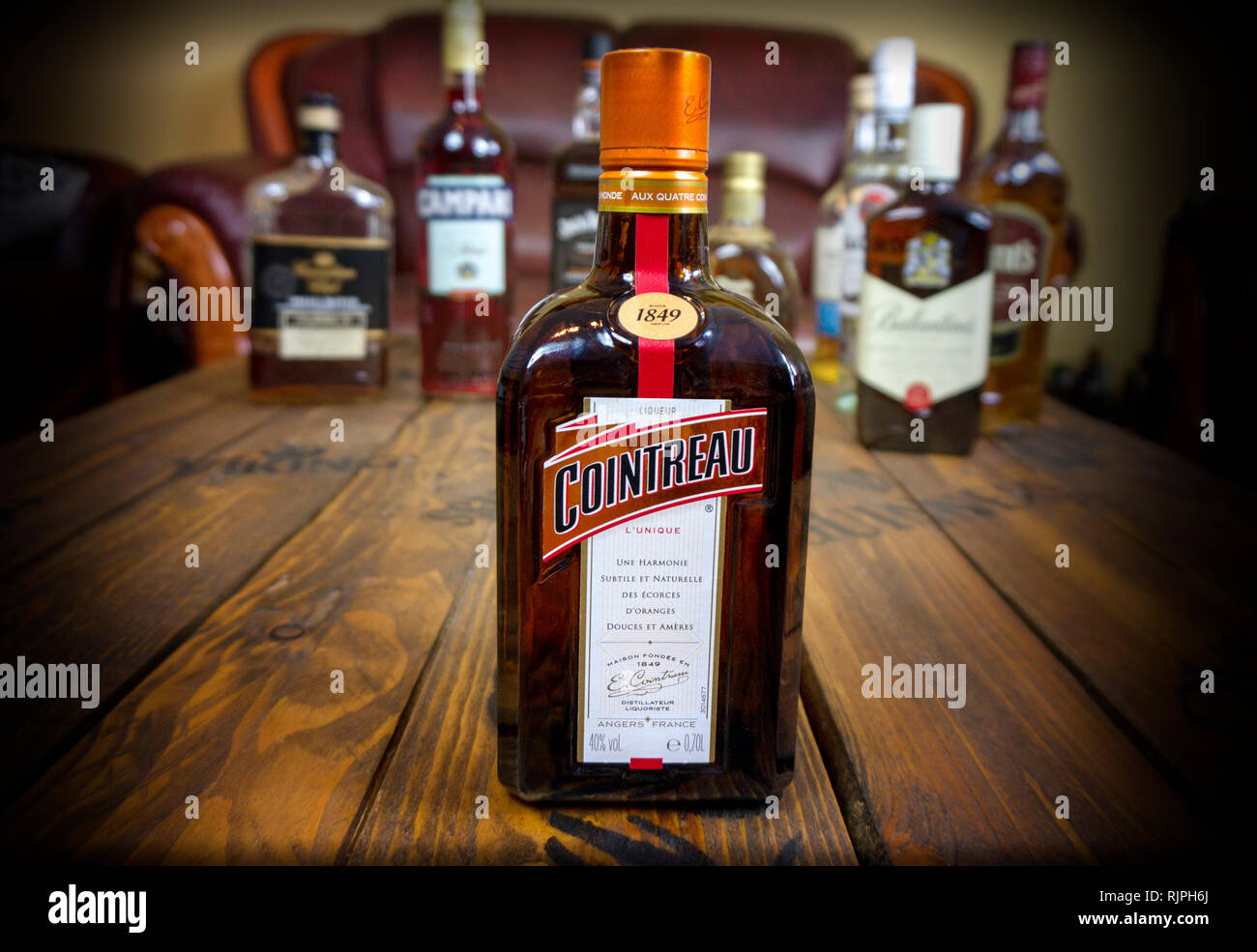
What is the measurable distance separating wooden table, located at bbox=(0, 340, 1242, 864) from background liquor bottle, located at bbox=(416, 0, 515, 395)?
1.03 feet

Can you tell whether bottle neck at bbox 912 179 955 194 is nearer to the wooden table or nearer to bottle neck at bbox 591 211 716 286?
the wooden table

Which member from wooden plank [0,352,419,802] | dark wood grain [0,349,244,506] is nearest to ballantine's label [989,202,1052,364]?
wooden plank [0,352,419,802]

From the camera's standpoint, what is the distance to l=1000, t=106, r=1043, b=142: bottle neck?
1.24 meters

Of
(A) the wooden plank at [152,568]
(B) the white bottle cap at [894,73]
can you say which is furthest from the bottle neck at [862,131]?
(A) the wooden plank at [152,568]

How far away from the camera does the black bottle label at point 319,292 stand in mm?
1304

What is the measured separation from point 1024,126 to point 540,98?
220cm

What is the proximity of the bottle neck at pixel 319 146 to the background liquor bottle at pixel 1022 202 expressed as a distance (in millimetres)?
854

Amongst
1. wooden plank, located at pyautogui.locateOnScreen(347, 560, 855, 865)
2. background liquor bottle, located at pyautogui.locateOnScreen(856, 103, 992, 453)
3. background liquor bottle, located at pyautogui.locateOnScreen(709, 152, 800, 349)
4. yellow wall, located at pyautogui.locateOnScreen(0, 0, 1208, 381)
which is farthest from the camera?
yellow wall, located at pyautogui.locateOnScreen(0, 0, 1208, 381)

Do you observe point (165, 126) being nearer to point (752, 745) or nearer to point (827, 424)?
point (827, 424)
